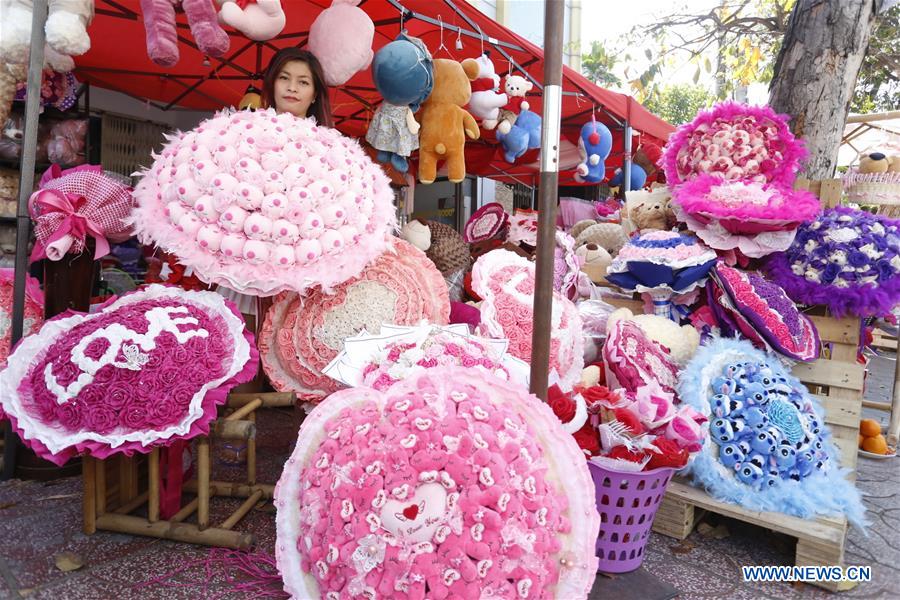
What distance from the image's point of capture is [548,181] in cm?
131

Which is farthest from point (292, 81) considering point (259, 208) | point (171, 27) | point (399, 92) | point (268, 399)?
point (268, 399)

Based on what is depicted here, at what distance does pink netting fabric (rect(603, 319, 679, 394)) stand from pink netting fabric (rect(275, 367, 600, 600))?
2.27 ft

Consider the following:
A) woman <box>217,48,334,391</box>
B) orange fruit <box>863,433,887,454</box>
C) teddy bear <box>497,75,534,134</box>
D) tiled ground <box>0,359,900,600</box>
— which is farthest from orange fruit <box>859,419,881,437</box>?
woman <box>217,48,334,391</box>

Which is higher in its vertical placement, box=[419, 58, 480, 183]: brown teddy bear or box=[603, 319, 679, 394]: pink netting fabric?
box=[419, 58, 480, 183]: brown teddy bear

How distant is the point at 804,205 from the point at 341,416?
198 centimetres

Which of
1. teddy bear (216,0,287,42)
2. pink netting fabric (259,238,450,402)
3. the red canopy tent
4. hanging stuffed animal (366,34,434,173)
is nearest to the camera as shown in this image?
pink netting fabric (259,238,450,402)

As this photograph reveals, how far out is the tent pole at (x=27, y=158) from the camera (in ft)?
6.50

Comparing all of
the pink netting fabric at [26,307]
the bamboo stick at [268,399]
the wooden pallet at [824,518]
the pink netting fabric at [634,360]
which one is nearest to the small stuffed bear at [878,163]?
the wooden pallet at [824,518]

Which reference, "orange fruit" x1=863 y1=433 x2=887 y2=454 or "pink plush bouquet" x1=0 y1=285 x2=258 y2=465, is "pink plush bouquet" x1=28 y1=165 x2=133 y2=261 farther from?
"orange fruit" x1=863 y1=433 x2=887 y2=454

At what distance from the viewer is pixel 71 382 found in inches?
59.6

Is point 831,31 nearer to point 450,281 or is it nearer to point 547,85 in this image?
point 450,281

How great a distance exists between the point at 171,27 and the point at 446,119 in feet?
4.57

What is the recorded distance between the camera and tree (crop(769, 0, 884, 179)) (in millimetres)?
2781

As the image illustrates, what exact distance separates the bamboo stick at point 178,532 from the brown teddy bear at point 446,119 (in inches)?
79.4
